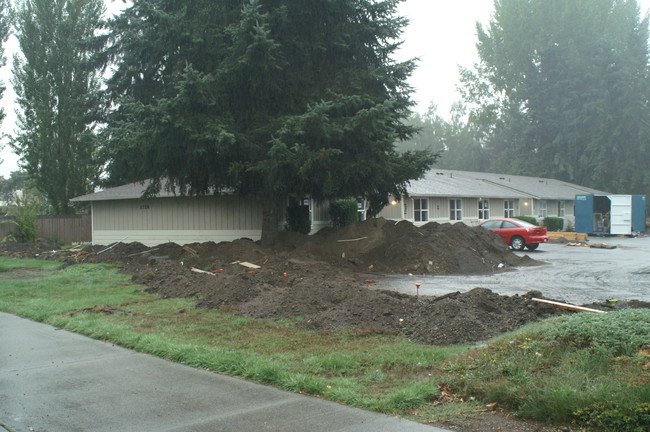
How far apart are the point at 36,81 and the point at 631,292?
3435 cm

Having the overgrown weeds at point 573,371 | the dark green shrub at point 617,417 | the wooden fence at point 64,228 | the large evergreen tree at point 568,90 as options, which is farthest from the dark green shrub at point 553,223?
the dark green shrub at point 617,417

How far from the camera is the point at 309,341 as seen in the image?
870cm

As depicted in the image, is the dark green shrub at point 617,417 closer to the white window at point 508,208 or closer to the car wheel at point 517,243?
the car wheel at point 517,243

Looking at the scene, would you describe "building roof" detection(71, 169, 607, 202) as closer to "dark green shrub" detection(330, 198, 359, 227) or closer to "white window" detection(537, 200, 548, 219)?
"white window" detection(537, 200, 548, 219)

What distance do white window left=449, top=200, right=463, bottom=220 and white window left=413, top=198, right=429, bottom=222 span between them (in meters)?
2.61

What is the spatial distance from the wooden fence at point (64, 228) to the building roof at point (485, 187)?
764 inches

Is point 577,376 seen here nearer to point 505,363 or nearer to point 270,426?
point 505,363

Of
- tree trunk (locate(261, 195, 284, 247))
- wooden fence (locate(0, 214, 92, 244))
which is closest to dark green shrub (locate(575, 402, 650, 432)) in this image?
tree trunk (locate(261, 195, 284, 247))

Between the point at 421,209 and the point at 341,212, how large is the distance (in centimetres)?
915

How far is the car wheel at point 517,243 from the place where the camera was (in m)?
28.3

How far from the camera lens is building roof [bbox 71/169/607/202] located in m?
29.8

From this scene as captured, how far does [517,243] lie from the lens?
1116 inches

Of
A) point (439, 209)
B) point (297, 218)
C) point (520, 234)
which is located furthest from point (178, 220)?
point (439, 209)

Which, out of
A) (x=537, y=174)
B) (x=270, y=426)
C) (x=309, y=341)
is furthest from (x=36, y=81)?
(x=537, y=174)
